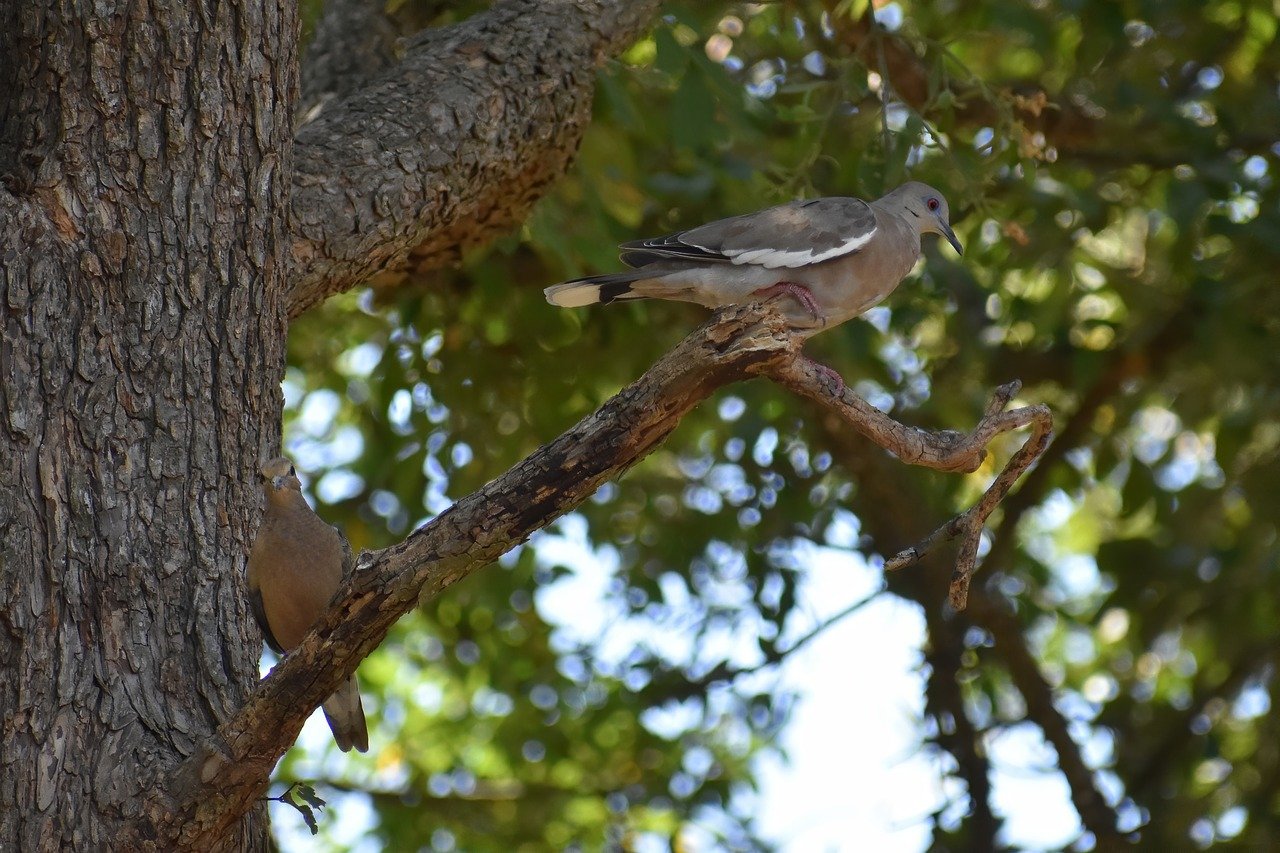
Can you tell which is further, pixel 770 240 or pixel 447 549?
pixel 770 240

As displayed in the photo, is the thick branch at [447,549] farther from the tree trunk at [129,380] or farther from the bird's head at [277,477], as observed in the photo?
the bird's head at [277,477]

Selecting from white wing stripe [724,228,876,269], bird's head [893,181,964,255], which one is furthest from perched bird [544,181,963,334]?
bird's head [893,181,964,255]

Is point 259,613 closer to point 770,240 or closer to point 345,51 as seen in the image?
point 770,240

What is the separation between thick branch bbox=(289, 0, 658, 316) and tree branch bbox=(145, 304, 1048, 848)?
125 cm

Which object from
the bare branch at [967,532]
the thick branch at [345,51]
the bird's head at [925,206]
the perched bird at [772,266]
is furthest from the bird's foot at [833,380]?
the thick branch at [345,51]

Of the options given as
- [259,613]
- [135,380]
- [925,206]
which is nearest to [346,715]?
[259,613]

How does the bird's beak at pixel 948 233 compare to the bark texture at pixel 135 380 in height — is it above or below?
below

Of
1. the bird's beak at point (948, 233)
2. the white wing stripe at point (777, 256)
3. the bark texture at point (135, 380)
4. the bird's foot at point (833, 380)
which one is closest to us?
the bark texture at point (135, 380)

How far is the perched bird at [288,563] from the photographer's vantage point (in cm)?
364

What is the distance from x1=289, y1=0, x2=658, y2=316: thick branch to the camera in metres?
4.13

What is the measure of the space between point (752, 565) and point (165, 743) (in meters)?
3.74

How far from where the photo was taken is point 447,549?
10.1 ft

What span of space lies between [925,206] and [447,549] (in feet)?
9.47

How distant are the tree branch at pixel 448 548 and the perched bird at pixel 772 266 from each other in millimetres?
1086
